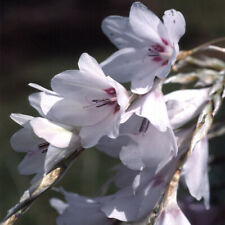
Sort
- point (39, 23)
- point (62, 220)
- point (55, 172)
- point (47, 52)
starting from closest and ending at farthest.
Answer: point (55, 172)
point (62, 220)
point (47, 52)
point (39, 23)

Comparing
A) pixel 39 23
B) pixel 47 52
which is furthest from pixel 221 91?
pixel 39 23

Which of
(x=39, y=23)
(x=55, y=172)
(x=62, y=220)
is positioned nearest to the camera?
(x=55, y=172)

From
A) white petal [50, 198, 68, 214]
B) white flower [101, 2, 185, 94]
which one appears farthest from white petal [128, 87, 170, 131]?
white petal [50, 198, 68, 214]

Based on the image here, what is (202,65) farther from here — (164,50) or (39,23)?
(39,23)

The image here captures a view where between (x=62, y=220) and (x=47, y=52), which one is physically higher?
(x=62, y=220)

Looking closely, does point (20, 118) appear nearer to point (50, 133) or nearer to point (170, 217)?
point (50, 133)

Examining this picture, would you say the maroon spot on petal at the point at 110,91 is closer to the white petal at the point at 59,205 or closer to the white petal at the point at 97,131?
the white petal at the point at 97,131

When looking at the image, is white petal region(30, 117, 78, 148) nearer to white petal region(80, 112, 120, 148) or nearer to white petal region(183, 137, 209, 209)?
white petal region(80, 112, 120, 148)
